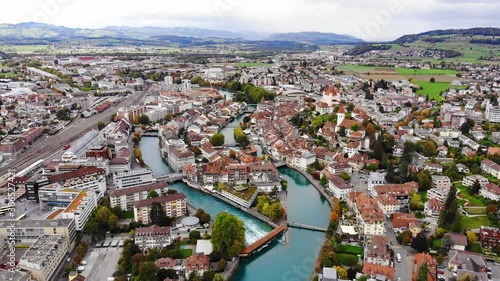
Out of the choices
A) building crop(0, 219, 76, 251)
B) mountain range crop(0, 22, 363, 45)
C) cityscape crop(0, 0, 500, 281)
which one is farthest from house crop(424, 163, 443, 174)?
mountain range crop(0, 22, 363, 45)

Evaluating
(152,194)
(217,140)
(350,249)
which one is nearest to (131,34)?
(217,140)

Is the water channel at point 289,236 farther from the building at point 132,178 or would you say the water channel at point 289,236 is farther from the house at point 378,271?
the house at point 378,271

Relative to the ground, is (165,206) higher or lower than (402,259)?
higher

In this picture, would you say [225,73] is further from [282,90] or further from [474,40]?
[474,40]

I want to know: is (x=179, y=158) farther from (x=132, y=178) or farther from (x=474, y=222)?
(x=474, y=222)

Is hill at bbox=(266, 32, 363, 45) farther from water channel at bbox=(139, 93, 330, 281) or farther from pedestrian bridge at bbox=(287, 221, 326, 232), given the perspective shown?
pedestrian bridge at bbox=(287, 221, 326, 232)
